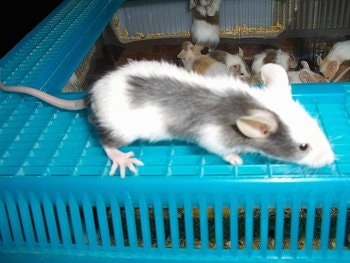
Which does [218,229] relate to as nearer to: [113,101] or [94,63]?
[113,101]

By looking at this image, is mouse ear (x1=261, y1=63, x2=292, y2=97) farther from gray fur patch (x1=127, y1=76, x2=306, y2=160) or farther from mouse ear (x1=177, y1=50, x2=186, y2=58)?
mouse ear (x1=177, y1=50, x2=186, y2=58)

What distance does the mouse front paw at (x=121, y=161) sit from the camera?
127cm

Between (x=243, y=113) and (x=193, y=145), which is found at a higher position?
(x=243, y=113)

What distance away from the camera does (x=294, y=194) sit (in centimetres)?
122

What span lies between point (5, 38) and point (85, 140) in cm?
173

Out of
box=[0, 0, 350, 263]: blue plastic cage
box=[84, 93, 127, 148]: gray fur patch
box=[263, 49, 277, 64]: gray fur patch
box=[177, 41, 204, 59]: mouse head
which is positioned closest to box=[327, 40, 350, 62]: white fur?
box=[263, 49, 277, 64]: gray fur patch

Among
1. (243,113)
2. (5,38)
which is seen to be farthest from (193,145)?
(5,38)

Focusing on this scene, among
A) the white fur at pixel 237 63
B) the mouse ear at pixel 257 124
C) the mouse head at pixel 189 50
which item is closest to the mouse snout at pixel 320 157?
the mouse ear at pixel 257 124

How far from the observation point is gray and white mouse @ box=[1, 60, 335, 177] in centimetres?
124

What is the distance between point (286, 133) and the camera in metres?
1.25

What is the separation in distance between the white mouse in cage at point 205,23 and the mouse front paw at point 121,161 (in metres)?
1.33

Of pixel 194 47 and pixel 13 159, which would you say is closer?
pixel 13 159

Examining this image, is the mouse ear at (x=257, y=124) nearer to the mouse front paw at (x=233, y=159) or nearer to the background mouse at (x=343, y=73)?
the mouse front paw at (x=233, y=159)

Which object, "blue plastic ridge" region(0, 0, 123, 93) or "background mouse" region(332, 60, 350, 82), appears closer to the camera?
"blue plastic ridge" region(0, 0, 123, 93)
